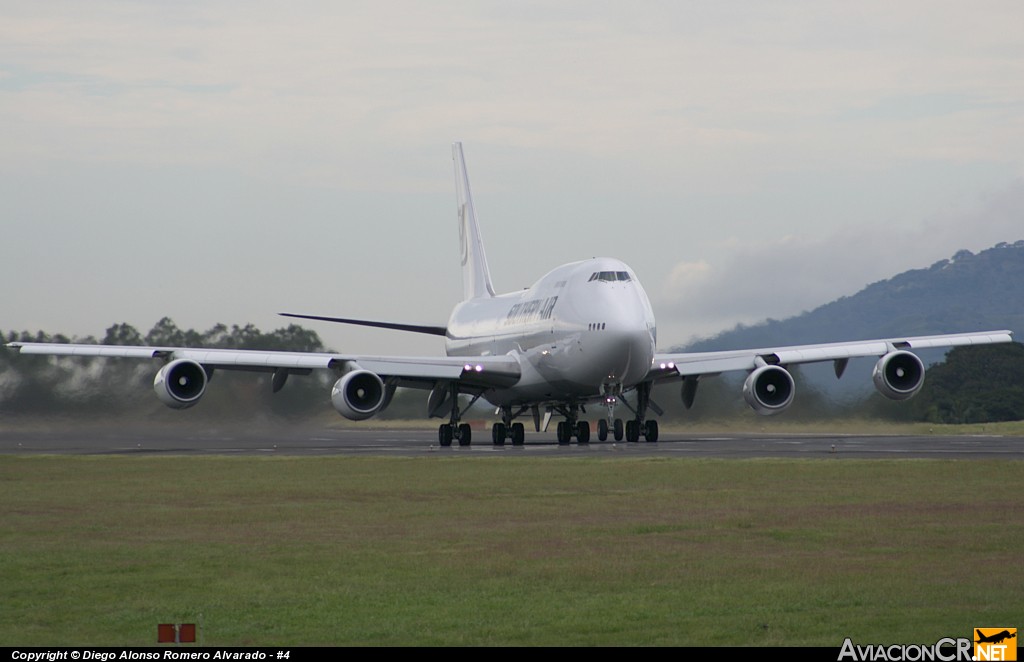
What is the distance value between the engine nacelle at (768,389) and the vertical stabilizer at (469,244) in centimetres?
1584

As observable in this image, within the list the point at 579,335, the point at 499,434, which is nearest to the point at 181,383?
the point at 499,434

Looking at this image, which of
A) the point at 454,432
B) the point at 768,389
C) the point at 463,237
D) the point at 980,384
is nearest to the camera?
the point at 768,389

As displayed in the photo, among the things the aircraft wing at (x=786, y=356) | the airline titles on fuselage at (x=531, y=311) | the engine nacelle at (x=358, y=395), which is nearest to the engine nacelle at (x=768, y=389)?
the aircraft wing at (x=786, y=356)

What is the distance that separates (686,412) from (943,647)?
3797cm

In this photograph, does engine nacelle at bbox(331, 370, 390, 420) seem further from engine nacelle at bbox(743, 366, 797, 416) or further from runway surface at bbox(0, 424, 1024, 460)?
engine nacelle at bbox(743, 366, 797, 416)

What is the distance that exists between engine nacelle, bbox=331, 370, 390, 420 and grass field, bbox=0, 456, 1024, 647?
14.4 meters

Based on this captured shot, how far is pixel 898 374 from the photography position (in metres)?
40.0

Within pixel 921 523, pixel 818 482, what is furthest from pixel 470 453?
pixel 921 523

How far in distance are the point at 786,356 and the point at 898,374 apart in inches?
127

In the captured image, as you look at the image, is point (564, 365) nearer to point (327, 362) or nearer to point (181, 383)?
point (327, 362)

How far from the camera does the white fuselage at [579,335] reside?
38.1 m

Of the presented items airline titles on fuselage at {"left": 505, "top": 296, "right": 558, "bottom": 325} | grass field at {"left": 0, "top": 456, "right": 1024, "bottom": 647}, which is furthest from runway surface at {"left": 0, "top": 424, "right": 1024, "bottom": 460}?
grass field at {"left": 0, "top": 456, "right": 1024, "bottom": 647}

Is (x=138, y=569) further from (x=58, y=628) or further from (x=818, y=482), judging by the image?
(x=818, y=482)

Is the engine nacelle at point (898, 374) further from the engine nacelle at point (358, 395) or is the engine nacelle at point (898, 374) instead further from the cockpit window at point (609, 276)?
the engine nacelle at point (358, 395)
